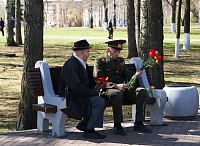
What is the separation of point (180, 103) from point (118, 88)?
1642 millimetres

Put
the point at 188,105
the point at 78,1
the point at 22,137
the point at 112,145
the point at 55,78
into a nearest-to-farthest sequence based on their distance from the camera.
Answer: the point at 112,145 < the point at 22,137 < the point at 55,78 < the point at 188,105 < the point at 78,1

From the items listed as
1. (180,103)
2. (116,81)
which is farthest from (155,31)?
(116,81)

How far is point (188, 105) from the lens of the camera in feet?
26.2

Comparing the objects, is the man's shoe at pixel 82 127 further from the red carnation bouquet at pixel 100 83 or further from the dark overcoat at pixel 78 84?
the red carnation bouquet at pixel 100 83

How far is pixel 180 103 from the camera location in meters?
7.96

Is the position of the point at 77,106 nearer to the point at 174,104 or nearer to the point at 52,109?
the point at 52,109

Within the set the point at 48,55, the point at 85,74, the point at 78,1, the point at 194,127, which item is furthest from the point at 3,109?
the point at 78,1

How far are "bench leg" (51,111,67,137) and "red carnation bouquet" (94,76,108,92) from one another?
0.66 m

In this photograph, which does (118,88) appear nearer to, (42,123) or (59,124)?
(59,124)

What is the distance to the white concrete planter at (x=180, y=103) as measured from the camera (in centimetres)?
793

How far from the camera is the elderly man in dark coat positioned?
6344 millimetres

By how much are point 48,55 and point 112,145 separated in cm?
1564

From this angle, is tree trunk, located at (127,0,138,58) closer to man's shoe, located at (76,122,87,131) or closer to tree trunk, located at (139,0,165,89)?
tree trunk, located at (139,0,165,89)

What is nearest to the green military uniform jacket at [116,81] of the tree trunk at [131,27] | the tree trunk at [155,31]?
the tree trunk at [155,31]
